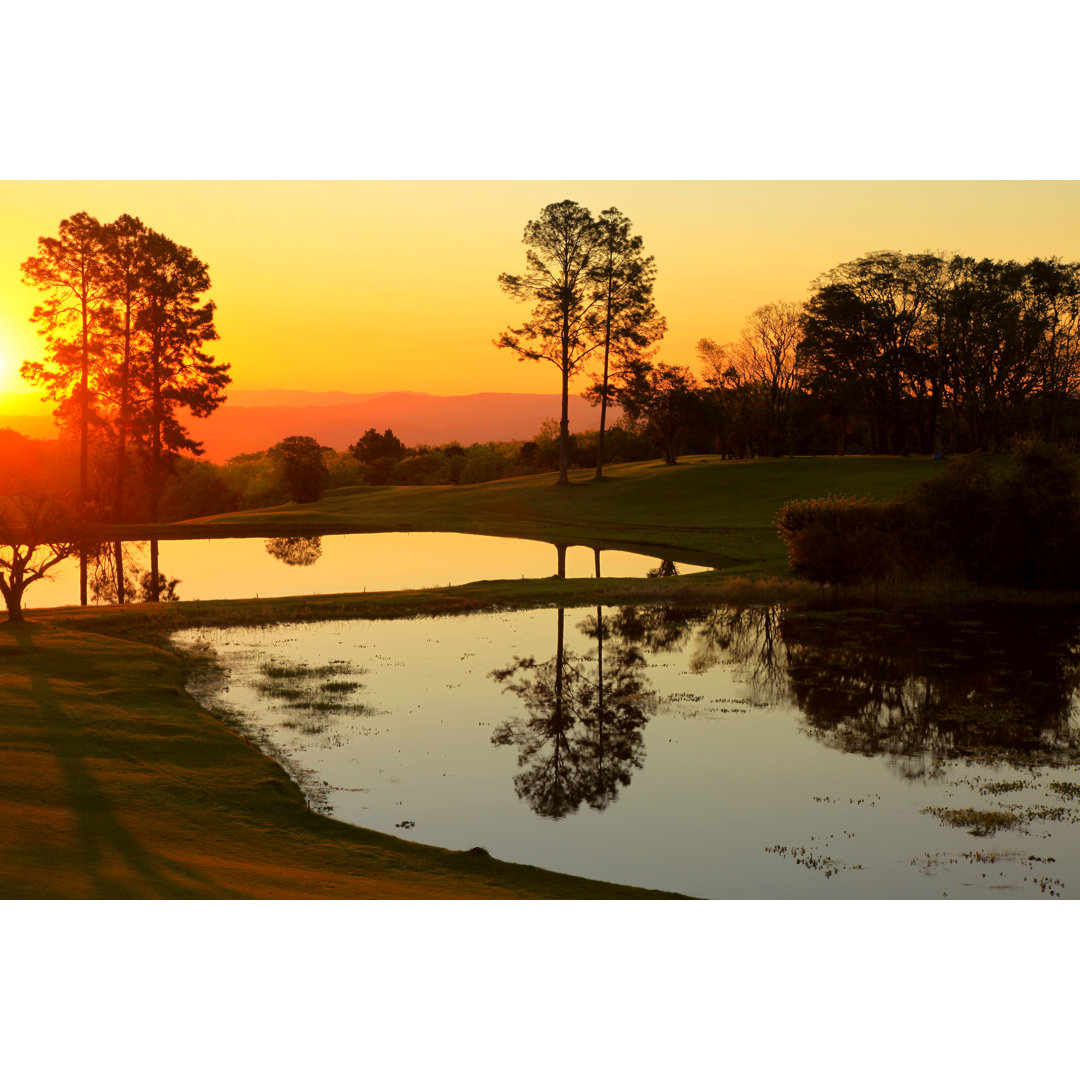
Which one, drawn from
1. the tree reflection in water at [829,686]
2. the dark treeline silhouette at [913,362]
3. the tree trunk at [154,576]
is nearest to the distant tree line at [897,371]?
the dark treeline silhouette at [913,362]

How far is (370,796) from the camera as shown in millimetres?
15078

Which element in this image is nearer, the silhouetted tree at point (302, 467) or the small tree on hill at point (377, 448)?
the silhouetted tree at point (302, 467)

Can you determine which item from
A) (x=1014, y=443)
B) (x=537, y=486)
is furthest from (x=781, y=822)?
(x=537, y=486)

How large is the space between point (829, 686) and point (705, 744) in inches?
216

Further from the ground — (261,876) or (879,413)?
(879,413)

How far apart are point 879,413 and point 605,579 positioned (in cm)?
6442

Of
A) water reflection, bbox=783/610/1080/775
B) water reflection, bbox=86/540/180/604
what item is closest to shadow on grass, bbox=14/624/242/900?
water reflection, bbox=783/610/1080/775

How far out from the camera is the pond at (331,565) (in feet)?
121

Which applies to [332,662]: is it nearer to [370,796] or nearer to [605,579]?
[370,796]

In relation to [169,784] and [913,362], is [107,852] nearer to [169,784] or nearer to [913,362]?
[169,784]

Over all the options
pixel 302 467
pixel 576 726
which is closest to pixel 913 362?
pixel 302 467

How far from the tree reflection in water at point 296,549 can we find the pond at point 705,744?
674 inches

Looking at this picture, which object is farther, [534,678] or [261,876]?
[534,678]

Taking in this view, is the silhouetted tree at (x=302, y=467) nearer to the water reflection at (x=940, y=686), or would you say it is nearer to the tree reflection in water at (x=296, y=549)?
the tree reflection in water at (x=296, y=549)
